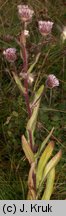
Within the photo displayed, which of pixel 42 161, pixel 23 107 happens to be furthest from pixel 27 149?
pixel 23 107

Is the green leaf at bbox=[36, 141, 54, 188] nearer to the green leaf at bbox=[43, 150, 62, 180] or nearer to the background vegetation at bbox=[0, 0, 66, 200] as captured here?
the green leaf at bbox=[43, 150, 62, 180]

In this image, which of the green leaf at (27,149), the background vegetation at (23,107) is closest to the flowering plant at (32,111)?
the green leaf at (27,149)

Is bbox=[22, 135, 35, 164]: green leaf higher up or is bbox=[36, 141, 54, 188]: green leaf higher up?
bbox=[22, 135, 35, 164]: green leaf

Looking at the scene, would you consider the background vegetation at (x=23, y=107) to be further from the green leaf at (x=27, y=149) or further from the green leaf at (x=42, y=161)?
the green leaf at (x=27, y=149)

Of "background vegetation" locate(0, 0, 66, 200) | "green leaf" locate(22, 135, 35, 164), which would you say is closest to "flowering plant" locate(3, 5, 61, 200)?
"green leaf" locate(22, 135, 35, 164)

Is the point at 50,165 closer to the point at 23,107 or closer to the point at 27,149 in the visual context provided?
the point at 27,149

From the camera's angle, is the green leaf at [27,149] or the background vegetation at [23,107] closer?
the green leaf at [27,149]

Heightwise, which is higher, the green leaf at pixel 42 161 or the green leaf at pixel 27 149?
the green leaf at pixel 27 149

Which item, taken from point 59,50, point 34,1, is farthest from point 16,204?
point 34,1
